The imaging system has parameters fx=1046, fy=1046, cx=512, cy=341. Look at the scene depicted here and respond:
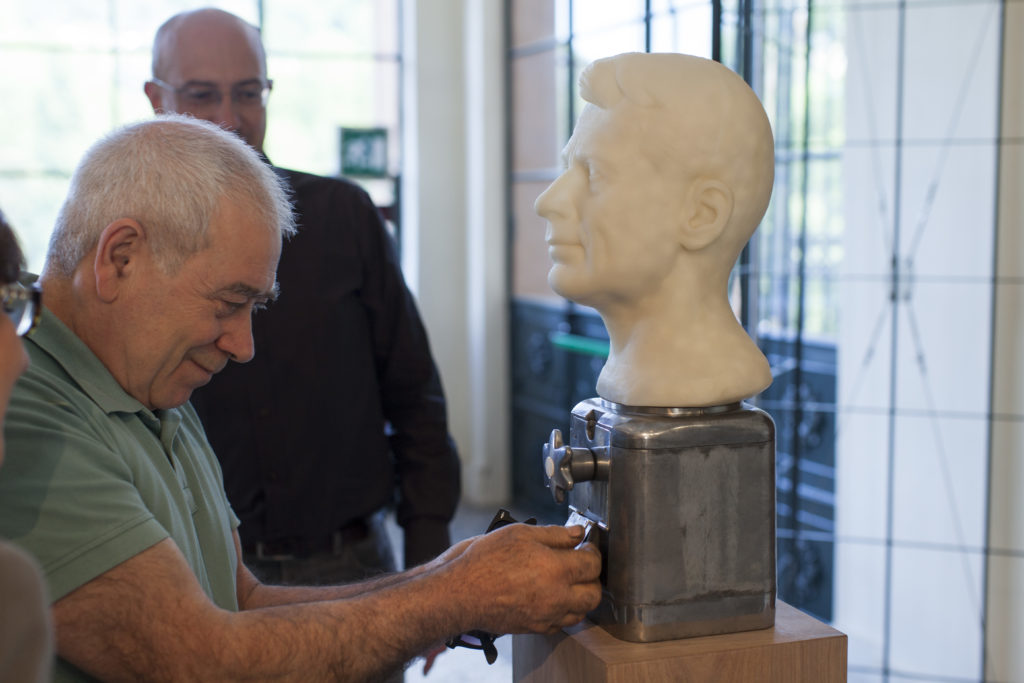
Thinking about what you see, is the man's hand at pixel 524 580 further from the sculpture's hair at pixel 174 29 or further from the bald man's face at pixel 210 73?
the sculpture's hair at pixel 174 29

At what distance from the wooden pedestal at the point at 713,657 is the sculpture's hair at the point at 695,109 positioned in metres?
0.50

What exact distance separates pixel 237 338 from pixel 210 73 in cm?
86

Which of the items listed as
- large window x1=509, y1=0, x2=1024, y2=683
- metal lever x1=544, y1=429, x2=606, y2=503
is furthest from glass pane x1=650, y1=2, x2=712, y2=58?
metal lever x1=544, y1=429, x2=606, y2=503

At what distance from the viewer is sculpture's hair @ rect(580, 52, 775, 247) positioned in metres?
1.20

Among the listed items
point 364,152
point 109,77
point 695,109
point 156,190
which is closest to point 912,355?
point 695,109

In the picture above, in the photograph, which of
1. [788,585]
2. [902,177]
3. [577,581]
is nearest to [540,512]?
[788,585]

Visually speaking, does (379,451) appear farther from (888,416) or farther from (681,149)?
(888,416)

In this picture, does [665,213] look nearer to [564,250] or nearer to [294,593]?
[564,250]

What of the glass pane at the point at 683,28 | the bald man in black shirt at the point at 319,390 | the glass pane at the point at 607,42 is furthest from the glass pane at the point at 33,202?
the bald man in black shirt at the point at 319,390

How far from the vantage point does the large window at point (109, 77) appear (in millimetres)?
5078

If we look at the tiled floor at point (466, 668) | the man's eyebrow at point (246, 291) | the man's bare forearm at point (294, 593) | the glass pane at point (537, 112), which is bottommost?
the tiled floor at point (466, 668)

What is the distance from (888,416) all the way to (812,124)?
6.05 ft

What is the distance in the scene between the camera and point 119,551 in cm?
102

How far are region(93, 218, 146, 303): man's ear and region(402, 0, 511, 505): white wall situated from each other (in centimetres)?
438
